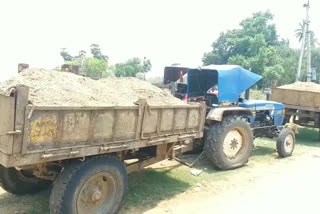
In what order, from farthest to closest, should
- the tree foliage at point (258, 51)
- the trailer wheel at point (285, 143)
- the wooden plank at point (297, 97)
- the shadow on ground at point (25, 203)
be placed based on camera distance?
the tree foliage at point (258, 51), the wooden plank at point (297, 97), the trailer wheel at point (285, 143), the shadow on ground at point (25, 203)

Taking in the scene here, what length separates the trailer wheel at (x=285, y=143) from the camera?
351 inches

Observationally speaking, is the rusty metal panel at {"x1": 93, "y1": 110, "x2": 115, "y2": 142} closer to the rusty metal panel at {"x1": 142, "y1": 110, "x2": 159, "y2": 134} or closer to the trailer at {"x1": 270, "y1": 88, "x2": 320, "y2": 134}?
the rusty metal panel at {"x1": 142, "y1": 110, "x2": 159, "y2": 134}

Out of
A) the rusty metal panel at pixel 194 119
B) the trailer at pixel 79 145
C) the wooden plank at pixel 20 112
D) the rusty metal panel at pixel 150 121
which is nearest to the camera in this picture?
the wooden plank at pixel 20 112

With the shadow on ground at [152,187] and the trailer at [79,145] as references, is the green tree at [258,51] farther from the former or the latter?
the trailer at [79,145]

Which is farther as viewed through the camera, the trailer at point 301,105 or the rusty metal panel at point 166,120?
the trailer at point 301,105

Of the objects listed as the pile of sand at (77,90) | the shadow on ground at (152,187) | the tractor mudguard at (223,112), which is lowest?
the shadow on ground at (152,187)

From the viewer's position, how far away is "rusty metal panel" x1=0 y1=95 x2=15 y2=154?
3807mm

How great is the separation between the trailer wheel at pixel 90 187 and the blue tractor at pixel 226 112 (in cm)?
289

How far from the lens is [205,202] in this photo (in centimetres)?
579

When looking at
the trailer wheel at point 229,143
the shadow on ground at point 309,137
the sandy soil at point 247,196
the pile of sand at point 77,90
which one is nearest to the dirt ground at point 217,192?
the sandy soil at point 247,196

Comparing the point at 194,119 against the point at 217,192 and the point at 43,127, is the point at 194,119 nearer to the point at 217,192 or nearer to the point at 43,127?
the point at 217,192

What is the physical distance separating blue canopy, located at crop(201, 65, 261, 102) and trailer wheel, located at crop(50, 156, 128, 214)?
3.53 m

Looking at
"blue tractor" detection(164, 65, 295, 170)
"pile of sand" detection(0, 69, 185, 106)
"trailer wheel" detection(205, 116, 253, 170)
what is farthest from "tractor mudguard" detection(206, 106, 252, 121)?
"pile of sand" detection(0, 69, 185, 106)

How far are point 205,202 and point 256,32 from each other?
42796 millimetres
